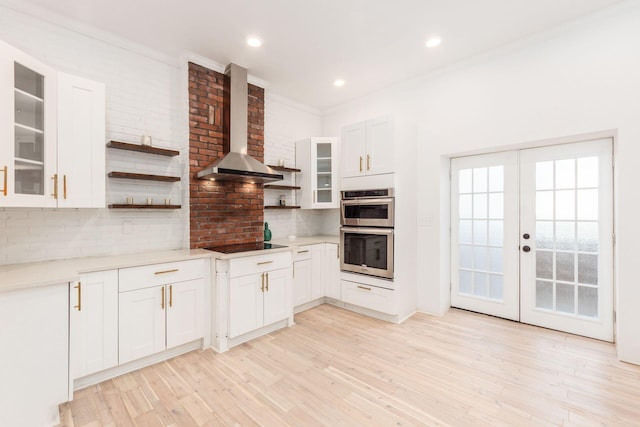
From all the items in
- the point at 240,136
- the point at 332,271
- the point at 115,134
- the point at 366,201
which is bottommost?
the point at 332,271

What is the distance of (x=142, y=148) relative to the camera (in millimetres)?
2816

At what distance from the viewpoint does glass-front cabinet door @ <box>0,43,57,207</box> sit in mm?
1834

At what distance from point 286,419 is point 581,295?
313cm

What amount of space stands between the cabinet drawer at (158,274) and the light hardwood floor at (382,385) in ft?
2.38

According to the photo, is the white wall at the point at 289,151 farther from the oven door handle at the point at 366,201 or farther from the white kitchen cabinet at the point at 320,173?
the oven door handle at the point at 366,201

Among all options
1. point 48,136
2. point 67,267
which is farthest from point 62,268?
point 48,136

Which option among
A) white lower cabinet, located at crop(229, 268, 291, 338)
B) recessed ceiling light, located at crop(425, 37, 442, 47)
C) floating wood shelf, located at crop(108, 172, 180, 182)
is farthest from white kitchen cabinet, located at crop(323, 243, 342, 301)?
recessed ceiling light, located at crop(425, 37, 442, 47)

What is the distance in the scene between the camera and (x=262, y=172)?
3.19 metres

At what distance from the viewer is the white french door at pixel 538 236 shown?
9.25ft

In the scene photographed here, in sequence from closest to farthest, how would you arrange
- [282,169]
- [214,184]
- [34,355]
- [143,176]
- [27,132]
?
[34,355] < [27,132] < [143,176] < [214,184] < [282,169]

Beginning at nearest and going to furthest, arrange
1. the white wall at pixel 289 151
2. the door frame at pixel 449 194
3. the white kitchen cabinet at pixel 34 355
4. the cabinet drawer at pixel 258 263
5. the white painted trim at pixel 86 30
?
the white kitchen cabinet at pixel 34 355
the white painted trim at pixel 86 30
the door frame at pixel 449 194
the cabinet drawer at pixel 258 263
the white wall at pixel 289 151

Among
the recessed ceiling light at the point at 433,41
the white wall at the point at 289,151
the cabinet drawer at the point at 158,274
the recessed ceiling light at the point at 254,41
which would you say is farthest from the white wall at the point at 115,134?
the recessed ceiling light at the point at 433,41

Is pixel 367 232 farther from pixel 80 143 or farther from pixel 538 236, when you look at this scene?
pixel 80 143

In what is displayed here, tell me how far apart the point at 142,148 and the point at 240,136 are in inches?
41.6
